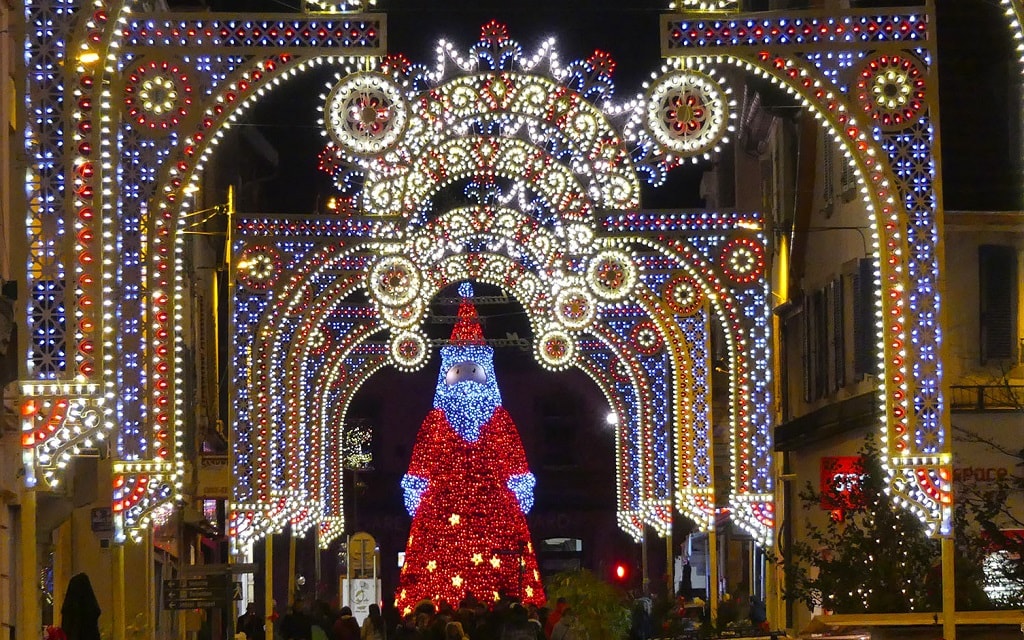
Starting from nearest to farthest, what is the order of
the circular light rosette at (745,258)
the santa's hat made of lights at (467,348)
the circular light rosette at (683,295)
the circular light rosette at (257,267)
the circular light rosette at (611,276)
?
1. the circular light rosette at (611,276)
2. the circular light rosette at (745,258)
3. the circular light rosette at (257,267)
4. the circular light rosette at (683,295)
5. the santa's hat made of lights at (467,348)

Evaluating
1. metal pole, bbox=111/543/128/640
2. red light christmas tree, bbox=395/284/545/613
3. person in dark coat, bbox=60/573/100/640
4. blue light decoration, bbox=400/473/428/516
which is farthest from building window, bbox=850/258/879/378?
blue light decoration, bbox=400/473/428/516

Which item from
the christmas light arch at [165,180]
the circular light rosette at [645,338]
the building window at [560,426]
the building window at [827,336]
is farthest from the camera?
the building window at [560,426]

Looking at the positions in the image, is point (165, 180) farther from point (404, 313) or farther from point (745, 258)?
point (404, 313)

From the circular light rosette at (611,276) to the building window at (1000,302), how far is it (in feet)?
18.7

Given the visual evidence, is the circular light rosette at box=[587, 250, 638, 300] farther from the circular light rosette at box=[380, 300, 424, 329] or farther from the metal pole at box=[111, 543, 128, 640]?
the metal pole at box=[111, 543, 128, 640]

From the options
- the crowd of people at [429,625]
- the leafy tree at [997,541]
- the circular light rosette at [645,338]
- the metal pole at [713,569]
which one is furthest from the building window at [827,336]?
the leafy tree at [997,541]

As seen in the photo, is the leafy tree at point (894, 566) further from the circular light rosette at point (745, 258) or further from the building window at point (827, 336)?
the circular light rosette at point (745, 258)

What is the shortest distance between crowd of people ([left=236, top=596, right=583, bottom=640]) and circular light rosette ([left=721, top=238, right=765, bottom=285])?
5505 millimetres

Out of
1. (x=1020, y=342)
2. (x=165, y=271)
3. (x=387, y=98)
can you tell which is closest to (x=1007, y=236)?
(x=1020, y=342)

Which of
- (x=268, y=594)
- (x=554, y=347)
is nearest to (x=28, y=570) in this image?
(x=268, y=594)

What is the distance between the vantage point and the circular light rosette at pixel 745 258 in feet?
97.9

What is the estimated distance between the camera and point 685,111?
2020 centimetres

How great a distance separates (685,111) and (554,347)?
1648 cm

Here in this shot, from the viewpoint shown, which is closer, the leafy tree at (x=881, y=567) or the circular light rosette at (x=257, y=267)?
the leafy tree at (x=881, y=567)
